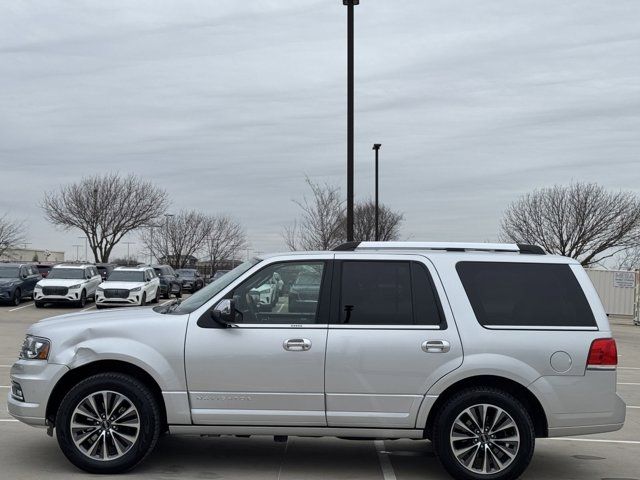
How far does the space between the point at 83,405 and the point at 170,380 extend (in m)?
0.71

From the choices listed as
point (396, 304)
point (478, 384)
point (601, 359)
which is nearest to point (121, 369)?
point (396, 304)

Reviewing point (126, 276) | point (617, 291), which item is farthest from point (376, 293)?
point (617, 291)

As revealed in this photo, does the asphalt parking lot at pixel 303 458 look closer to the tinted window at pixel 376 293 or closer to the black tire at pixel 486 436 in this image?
the black tire at pixel 486 436

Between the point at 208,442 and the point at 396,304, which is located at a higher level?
the point at 396,304

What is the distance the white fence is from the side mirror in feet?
99.6

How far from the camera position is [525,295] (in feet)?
22.0

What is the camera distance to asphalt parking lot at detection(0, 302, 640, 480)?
673 cm

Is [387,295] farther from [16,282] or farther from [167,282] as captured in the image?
[167,282]

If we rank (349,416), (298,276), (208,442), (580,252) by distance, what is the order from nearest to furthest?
(349,416) → (298,276) → (208,442) → (580,252)

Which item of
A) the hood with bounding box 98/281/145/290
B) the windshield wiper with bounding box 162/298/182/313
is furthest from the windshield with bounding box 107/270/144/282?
the windshield wiper with bounding box 162/298/182/313

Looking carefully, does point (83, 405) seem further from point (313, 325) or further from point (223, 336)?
point (313, 325)

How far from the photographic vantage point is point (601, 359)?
257 inches

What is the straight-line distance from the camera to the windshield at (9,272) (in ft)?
104

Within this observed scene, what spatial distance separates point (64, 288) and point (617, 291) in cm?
2237
